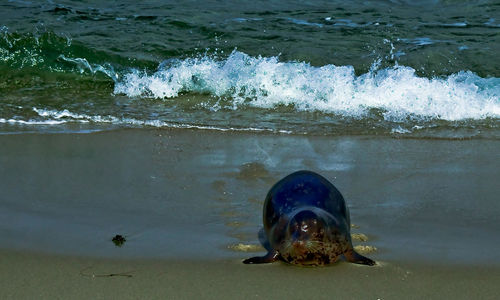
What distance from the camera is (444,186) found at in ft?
15.6

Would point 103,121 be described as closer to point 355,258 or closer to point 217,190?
point 217,190

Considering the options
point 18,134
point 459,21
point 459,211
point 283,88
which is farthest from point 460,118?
point 459,21

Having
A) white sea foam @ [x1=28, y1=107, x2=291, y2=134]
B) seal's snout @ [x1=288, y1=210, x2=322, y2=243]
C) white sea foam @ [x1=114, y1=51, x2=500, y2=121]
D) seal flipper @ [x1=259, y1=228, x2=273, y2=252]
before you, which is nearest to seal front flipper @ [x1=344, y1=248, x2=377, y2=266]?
seal's snout @ [x1=288, y1=210, x2=322, y2=243]

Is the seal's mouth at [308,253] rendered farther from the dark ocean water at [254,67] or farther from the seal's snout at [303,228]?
the dark ocean water at [254,67]

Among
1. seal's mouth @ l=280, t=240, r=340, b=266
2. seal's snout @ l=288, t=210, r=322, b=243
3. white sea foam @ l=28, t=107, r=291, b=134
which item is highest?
seal's snout @ l=288, t=210, r=322, b=243

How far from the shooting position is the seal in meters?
3.18

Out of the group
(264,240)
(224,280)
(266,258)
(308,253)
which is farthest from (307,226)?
(264,240)

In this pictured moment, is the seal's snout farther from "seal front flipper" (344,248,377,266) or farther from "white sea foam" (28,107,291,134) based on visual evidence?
"white sea foam" (28,107,291,134)

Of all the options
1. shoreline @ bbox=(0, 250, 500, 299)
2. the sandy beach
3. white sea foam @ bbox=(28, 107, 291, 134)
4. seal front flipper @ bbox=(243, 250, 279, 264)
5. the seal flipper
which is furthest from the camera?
white sea foam @ bbox=(28, 107, 291, 134)

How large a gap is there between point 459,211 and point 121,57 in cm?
572

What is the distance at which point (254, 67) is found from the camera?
8297mm

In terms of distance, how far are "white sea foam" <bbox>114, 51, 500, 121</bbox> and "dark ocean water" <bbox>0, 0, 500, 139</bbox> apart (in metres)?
0.02

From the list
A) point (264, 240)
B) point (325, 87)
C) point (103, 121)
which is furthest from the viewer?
point (325, 87)

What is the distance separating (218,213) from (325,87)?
3788 millimetres
